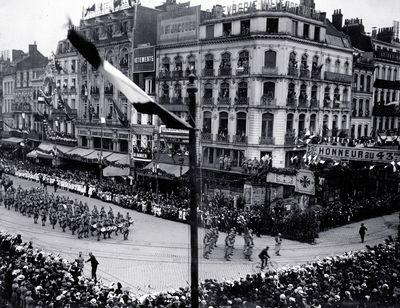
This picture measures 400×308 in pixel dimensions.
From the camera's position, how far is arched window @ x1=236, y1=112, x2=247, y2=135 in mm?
36750

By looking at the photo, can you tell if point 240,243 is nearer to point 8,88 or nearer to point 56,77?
point 56,77

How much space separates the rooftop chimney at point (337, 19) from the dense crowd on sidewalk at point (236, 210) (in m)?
18.7

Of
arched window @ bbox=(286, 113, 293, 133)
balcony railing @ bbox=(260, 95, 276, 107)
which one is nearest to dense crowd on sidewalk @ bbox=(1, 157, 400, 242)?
arched window @ bbox=(286, 113, 293, 133)

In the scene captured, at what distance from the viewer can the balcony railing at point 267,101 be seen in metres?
35.8

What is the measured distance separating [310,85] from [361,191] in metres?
10.0

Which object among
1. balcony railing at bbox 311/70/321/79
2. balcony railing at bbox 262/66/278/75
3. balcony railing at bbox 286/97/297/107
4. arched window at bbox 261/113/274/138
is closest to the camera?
balcony railing at bbox 262/66/278/75

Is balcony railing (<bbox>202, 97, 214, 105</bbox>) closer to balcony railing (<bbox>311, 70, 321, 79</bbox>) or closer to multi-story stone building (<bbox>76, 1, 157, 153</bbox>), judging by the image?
multi-story stone building (<bbox>76, 1, 157, 153</bbox>)

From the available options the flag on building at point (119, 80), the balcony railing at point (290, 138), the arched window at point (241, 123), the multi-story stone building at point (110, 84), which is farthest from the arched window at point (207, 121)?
the flag on building at point (119, 80)

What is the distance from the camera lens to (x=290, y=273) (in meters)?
17.7

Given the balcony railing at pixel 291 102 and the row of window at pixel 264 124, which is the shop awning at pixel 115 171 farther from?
the balcony railing at pixel 291 102

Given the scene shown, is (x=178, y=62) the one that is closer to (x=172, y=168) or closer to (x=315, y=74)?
(x=172, y=168)

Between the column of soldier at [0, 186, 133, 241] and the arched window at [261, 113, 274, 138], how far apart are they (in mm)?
13383

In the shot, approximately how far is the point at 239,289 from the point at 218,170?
70.8 feet

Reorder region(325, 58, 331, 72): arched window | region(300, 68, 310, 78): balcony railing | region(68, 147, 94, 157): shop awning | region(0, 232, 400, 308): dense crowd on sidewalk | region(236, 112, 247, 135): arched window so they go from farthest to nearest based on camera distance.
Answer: region(68, 147, 94, 157): shop awning, region(325, 58, 331, 72): arched window, region(300, 68, 310, 78): balcony railing, region(236, 112, 247, 135): arched window, region(0, 232, 400, 308): dense crowd on sidewalk
